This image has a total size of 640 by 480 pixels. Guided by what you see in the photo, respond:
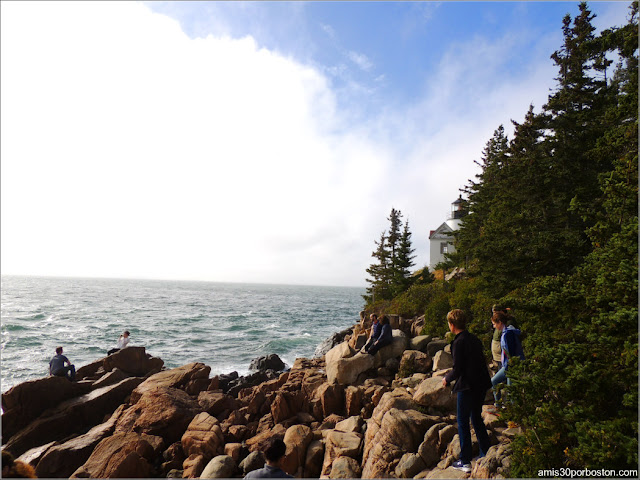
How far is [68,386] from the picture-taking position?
14562 millimetres

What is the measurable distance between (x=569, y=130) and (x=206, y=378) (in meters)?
19.7

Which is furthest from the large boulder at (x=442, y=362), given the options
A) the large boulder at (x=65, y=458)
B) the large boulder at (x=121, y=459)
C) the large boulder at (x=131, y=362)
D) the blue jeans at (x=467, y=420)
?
the large boulder at (x=131, y=362)

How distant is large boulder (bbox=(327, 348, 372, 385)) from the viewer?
1255 centimetres

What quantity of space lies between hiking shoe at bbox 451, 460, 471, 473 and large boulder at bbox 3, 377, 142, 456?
585 inches

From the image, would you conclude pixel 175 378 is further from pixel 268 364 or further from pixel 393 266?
pixel 393 266

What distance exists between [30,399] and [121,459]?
305 inches

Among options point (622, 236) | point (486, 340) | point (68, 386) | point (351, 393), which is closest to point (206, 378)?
point (68, 386)

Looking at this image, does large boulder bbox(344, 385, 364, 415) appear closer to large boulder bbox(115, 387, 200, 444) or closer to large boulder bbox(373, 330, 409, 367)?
large boulder bbox(373, 330, 409, 367)

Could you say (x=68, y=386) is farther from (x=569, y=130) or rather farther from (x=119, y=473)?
(x=569, y=130)

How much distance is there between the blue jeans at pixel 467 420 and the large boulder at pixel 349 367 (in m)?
7.11

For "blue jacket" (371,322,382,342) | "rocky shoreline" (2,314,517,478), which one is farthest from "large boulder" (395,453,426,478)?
"blue jacket" (371,322,382,342)

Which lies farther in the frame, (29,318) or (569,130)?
(29,318)

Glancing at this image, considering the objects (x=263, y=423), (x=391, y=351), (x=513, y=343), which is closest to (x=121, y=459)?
(x=263, y=423)

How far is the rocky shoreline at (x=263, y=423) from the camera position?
7.01 meters
